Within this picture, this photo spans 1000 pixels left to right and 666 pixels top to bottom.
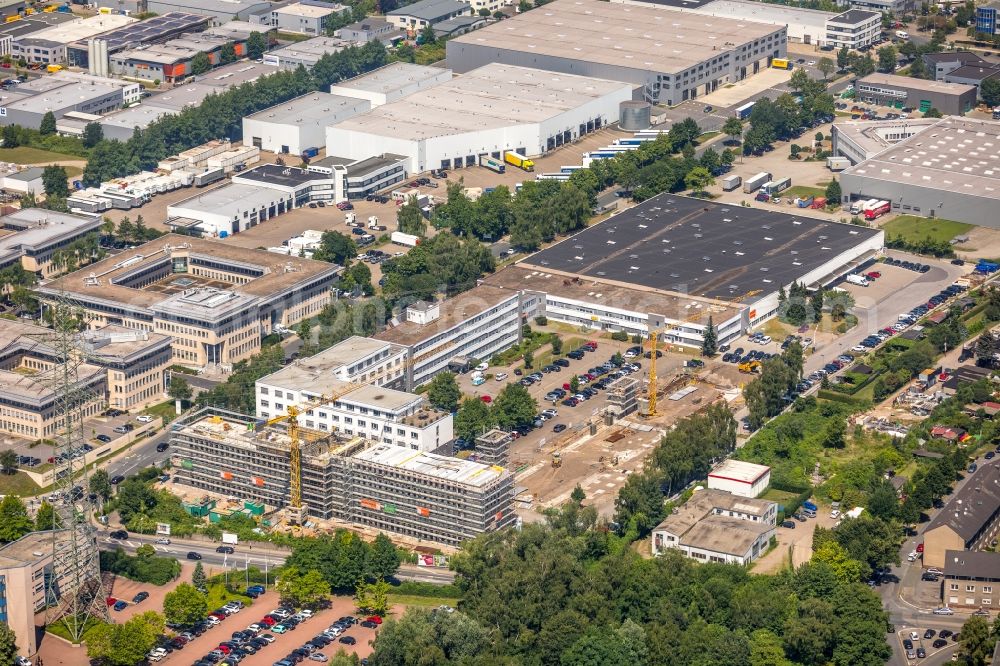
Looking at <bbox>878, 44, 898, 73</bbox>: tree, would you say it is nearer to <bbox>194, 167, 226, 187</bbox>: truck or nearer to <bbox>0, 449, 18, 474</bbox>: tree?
<bbox>194, 167, 226, 187</bbox>: truck

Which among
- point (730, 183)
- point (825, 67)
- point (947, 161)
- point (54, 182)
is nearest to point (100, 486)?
point (54, 182)

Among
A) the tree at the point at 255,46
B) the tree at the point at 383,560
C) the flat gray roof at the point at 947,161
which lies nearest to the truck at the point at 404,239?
the flat gray roof at the point at 947,161

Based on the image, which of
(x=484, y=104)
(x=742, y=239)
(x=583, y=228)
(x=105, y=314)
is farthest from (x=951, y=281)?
(x=105, y=314)

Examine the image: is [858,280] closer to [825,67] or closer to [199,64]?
[825,67]

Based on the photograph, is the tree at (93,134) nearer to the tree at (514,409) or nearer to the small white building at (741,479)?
the tree at (514,409)

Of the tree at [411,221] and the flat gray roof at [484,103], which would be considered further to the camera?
the flat gray roof at [484,103]

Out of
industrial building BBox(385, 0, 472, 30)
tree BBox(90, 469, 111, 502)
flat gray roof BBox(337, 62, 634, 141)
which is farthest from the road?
industrial building BBox(385, 0, 472, 30)

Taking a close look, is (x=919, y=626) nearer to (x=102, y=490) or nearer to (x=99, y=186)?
(x=102, y=490)
